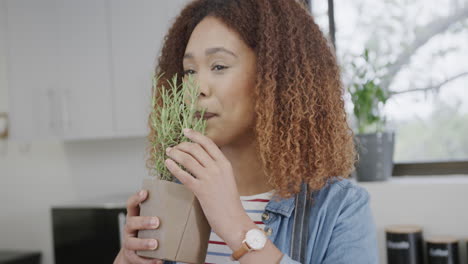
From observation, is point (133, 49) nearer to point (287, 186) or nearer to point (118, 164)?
point (118, 164)

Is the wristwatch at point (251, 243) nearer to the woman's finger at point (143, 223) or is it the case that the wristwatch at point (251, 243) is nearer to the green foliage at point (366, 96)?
the woman's finger at point (143, 223)

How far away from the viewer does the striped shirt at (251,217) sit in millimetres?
1041

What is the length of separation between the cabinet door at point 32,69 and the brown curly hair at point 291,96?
1890 mm

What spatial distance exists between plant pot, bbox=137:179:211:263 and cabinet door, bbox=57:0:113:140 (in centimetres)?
186

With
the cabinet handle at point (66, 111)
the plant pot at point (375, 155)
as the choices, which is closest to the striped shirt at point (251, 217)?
the plant pot at point (375, 155)

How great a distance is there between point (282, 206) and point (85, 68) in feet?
6.33

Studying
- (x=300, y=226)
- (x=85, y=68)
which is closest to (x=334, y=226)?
(x=300, y=226)

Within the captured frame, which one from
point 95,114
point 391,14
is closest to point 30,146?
point 95,114

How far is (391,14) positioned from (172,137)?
184cm

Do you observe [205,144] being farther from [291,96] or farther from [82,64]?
[82,64]

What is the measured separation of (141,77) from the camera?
2.47m

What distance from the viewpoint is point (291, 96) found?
3.39 feet

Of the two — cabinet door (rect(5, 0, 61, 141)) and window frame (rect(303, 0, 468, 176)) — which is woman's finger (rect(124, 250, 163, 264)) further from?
cabinet door (rect(5, 0, 61, 141))

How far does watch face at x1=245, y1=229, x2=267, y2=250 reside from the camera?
781 millimetres
